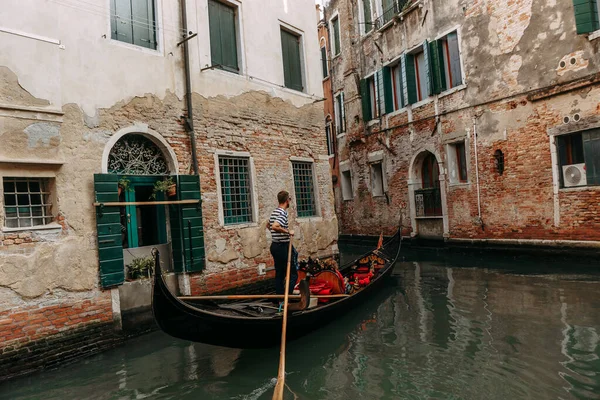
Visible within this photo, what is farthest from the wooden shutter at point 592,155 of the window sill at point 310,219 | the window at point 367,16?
the window at point 367,16

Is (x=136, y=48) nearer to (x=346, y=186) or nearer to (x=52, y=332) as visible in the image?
(x=52, y=332)

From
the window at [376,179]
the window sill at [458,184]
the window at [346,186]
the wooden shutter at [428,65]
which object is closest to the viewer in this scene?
the window sill at [458,184]

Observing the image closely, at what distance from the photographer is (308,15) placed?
317 inches

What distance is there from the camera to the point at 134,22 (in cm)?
545

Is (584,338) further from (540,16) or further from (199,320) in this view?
(540,16)

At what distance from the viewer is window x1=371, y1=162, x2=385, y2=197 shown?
12.7 metres

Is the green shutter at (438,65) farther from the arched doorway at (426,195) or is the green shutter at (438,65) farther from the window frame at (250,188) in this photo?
the window frame at (250,188)

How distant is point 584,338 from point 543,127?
5.17 metres

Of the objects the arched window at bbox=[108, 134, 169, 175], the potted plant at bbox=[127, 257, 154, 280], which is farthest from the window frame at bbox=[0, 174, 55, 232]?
the potted plant at bbox=[127, 257, 154, 280]

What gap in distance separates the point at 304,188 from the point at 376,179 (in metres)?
5.48

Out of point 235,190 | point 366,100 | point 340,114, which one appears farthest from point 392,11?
point 235,190

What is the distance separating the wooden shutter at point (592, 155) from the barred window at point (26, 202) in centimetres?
817

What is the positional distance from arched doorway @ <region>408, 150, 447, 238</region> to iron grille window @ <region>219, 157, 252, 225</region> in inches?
224

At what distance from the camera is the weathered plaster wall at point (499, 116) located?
761 cm
